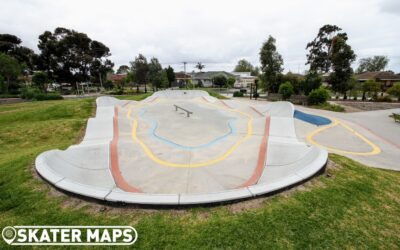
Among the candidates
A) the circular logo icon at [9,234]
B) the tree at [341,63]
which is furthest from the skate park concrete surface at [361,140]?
the tree at [341,63]

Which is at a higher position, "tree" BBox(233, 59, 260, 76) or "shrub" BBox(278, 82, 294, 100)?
"tree" BBox(233, 59, 260, 76)

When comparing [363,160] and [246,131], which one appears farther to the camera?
[246,131]

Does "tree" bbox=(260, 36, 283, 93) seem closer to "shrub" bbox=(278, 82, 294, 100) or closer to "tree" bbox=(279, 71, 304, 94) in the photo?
"tree" bbox=(279, 71, 304, 94)

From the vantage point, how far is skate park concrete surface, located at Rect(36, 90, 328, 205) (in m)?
3.45

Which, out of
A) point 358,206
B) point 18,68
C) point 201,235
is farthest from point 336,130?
point 18,68

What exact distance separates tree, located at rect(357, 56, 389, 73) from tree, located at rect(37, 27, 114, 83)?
86.0 meters

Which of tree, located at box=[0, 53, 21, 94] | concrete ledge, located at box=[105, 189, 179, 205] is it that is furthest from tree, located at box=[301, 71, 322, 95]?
tree, located at box=[0, 53, 21, 94]

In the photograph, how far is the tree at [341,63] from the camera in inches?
949

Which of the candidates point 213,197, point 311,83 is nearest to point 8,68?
point 213,197

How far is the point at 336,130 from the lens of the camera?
1136cm

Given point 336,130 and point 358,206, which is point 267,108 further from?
point 358,206

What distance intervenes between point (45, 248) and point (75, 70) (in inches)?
2055

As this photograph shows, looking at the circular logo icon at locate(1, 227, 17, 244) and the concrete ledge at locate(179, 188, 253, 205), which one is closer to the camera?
the circular logo icon at locate(1, 227, 17, 244)

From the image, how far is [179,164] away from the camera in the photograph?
572 centimetres
